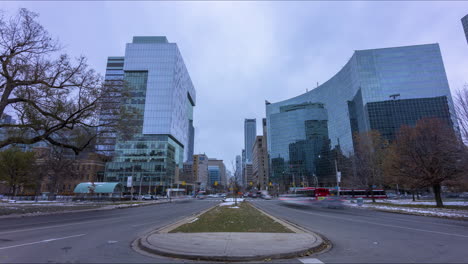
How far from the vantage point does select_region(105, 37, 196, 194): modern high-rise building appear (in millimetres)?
97688

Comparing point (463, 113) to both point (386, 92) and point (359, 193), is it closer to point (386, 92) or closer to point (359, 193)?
point (359, 193)

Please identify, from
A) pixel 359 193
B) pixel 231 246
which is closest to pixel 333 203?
pixel 359 193

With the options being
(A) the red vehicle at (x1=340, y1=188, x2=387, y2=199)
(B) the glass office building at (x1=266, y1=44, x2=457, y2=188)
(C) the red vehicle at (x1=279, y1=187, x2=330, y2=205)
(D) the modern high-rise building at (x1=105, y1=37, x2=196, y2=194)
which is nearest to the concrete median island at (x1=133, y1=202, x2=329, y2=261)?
(C) the red vehicle at (x1=279, y1=187, x2=330, y2=205)

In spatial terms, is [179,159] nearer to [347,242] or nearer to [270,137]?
[270,137]

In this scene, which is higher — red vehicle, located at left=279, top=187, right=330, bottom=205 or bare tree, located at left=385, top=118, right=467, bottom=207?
bare tree, located at left=385, top=118, right=467, bottom=207

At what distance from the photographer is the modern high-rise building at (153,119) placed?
3846 inches

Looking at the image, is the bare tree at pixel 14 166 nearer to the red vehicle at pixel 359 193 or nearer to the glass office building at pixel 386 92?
the red vehicle at pixel 359 193

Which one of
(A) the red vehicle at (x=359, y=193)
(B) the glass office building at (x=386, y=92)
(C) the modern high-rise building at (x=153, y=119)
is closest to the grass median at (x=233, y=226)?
(A) the red vehicle at (x=359, y=193)

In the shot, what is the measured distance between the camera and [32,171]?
5456 cm

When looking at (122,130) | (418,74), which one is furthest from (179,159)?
(418,74)

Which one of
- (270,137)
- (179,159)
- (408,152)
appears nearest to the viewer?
(408,152)

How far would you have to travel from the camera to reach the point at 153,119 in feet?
333

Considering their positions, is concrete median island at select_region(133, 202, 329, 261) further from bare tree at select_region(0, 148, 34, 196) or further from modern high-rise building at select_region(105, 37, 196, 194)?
modern high-rise building at select_region(105, 37, 196, 194)

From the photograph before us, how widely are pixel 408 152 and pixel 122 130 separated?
3266 centimetres
